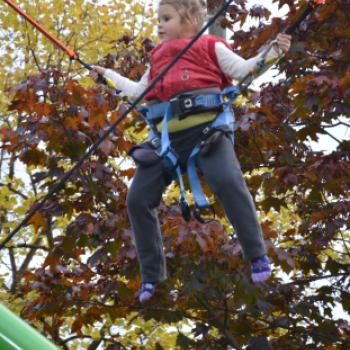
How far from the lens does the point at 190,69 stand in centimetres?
296

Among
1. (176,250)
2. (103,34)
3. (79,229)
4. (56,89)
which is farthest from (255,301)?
(103,34)

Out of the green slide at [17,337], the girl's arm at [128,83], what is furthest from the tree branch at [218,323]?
the green slide at [17,337]

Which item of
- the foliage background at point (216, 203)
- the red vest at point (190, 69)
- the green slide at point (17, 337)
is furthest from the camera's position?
the foliage background at point (216, 203)

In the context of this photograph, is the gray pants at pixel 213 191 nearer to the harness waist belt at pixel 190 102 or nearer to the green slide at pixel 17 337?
the harness waist belt at pixel 190 102

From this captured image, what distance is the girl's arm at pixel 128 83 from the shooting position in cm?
328

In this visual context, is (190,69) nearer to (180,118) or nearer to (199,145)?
(180,118)

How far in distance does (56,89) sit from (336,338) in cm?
361

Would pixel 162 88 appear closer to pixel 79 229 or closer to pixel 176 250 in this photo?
pixel 79 229

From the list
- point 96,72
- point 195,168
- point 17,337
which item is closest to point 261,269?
point 195,168

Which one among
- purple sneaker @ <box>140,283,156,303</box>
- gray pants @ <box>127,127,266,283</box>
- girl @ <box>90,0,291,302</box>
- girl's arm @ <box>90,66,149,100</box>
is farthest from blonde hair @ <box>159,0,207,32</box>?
purple sneaker @ <box>140,283,156,303</box>

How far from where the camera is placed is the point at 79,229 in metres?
4.58

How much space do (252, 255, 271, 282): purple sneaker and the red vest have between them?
103cm

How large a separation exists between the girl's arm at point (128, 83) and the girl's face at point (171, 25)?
305 millimetres

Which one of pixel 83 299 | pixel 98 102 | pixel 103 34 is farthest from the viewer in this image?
pixel 103 34
